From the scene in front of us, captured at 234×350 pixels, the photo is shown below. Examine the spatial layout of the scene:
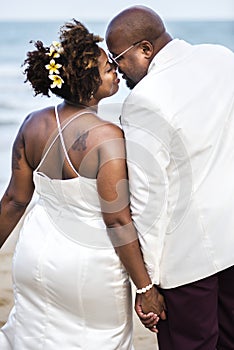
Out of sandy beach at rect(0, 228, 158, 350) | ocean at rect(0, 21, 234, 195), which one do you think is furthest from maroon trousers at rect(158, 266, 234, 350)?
ocean at rect(0, 21, 234, 195)

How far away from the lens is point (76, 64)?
2.29 metres

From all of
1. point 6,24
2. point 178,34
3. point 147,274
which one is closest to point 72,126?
point 147,274

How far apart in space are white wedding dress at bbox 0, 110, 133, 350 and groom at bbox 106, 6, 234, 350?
121 millimetres

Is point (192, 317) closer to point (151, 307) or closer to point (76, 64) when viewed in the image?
point (151, 307)

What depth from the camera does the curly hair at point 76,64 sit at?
7.50 ft

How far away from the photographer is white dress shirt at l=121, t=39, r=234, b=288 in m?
2.23

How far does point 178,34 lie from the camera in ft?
40.9

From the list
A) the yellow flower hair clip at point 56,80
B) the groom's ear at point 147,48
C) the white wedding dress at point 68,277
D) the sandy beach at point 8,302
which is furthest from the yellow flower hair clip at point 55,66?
the sandy beach at point 8,302

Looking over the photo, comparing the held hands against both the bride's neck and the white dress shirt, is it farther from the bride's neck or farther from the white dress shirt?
the bride's neck

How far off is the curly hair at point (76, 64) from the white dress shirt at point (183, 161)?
0.46 feet

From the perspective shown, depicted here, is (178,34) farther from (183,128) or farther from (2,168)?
(183,128)

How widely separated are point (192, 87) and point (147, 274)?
585 millimetres

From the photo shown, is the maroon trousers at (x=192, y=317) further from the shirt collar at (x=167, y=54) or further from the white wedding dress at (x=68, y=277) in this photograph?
the shirt collar at (x=167, y=54)

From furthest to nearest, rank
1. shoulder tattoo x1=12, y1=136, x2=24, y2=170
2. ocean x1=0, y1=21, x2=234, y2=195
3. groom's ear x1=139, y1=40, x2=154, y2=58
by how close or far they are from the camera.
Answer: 1. ocean x1=0, y1=21, x2=234, y2=195
2. shoulder tattoo x1=12, y1=136, x2=24, y2=170
3. groom's ear x1=139, y1=40, x2=154, y2=58
